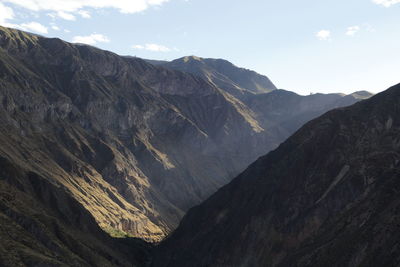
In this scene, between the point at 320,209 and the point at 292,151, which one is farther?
the point at 292,151

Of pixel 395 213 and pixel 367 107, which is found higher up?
pixel 367 107

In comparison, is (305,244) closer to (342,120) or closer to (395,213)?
(395,213)

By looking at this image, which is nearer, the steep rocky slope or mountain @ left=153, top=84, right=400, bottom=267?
mountain @ left=153, top=84, right=400, bottom=267

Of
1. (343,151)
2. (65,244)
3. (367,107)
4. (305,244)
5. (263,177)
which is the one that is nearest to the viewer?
(305,244)

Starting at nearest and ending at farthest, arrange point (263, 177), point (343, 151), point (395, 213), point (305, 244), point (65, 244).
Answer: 1. point (395, 213)
2. point (305, 244)
3. point (65, 244)
4. point (343, 151)
5. point (263, 177)

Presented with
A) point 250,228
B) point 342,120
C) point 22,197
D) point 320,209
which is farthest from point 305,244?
point 22,197

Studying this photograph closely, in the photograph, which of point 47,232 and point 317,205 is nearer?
point 47,232

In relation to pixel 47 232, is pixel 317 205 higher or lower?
lower

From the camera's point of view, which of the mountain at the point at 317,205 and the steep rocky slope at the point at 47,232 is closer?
the mountain at the point at 317,205
